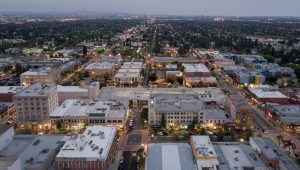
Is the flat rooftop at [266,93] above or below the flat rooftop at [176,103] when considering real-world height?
below

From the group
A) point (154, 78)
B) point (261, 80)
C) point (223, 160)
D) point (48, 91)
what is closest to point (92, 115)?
point (48, 91)

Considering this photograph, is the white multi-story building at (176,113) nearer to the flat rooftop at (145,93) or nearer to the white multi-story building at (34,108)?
the flat rooftop at (145,93)

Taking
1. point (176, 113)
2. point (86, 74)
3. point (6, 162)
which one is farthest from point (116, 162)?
point (86, 74)

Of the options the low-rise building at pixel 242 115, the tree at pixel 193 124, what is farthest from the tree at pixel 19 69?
the low-rise building at pixel 242 115

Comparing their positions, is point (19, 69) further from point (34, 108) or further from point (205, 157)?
point (205, 157)

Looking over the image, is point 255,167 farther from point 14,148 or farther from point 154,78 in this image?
point 154,78

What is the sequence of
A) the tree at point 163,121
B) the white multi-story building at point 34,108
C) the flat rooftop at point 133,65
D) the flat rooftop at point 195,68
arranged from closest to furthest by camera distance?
the tree at point 163,121 → the white multi-story building at point 34,108 → the flat rooftop at point 195,68 → the flat rooftop at point 133,65

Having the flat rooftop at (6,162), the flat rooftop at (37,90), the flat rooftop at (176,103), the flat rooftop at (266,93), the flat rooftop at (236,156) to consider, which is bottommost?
the flat rooftop at (236,156)
